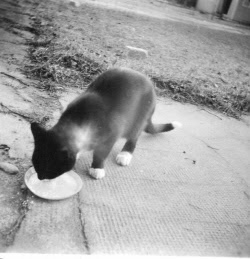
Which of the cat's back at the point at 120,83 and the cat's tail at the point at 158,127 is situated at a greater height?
the cat's back at the point at 120,83

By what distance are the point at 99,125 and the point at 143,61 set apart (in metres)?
3.24

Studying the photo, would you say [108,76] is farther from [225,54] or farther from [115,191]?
[225,54]

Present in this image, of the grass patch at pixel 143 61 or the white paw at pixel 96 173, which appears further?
the grass patch at pixel 143 61

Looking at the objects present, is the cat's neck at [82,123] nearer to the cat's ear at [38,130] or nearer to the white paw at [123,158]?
the cat's ear at [38,130]

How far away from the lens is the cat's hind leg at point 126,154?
265 centimetres

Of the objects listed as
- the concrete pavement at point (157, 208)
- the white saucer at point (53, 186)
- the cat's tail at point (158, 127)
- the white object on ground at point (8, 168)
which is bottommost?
the concrete pavement at point (157, 208)

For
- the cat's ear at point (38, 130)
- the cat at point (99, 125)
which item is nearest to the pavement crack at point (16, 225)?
the cat at point (99, 125)

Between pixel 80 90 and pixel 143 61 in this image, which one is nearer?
pixel 80 90

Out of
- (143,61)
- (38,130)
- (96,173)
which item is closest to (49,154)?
(38,130)

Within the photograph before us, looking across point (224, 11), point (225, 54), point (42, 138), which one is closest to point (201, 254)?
point (42, 138)

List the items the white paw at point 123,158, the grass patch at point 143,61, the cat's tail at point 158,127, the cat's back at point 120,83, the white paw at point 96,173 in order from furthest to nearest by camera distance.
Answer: the grass patch at point 143,61, the cat's tail at point 158,127, the white paw at point 123,158, the cat's back at point 120,83, the white paw at point 96,173

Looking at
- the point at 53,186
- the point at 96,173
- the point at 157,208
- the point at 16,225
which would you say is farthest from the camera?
the point at 96,173

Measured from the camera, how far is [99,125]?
90.2 inches

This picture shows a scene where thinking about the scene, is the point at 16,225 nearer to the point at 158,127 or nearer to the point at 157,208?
the point at 157,208
